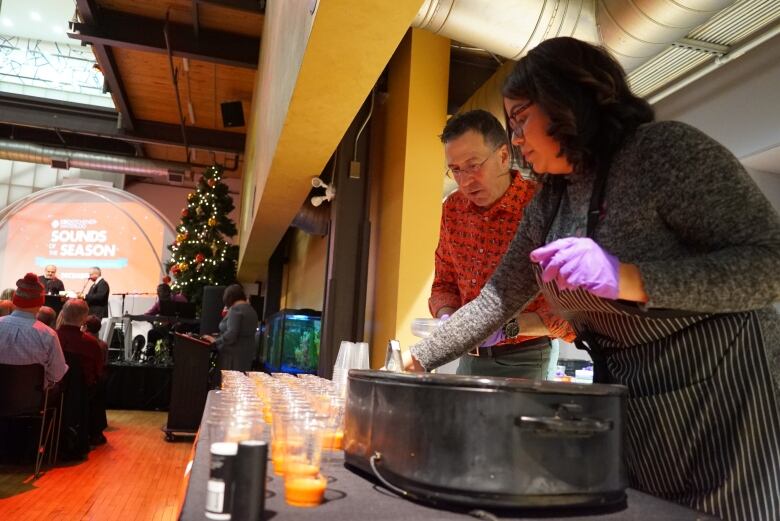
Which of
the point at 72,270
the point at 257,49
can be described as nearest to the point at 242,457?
the point at 257,49

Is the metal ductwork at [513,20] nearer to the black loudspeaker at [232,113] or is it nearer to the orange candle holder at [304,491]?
the orange candle holder at [304,491]

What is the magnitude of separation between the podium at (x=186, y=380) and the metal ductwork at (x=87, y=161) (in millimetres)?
7424

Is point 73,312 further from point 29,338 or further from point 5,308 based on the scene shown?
point 29,338

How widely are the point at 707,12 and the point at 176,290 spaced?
10178 millimetres

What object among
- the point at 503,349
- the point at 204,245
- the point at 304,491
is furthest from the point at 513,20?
the point at 204,245

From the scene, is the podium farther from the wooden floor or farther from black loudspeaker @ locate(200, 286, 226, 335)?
black loudspeaker @ locate(200, 286, 226, 335)

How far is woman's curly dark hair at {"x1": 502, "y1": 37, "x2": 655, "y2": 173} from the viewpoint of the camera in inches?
43.4

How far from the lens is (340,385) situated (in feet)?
5.53

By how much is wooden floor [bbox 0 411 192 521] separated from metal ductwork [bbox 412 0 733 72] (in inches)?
121

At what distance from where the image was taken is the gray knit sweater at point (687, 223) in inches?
35.0

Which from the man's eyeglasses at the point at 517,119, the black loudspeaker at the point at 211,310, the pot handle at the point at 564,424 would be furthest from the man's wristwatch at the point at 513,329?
the black loudspeaker at the point at 211,310

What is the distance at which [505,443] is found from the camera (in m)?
0.75

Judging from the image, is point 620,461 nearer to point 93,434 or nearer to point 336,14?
point 336,14

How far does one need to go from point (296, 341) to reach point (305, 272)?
1984mm
